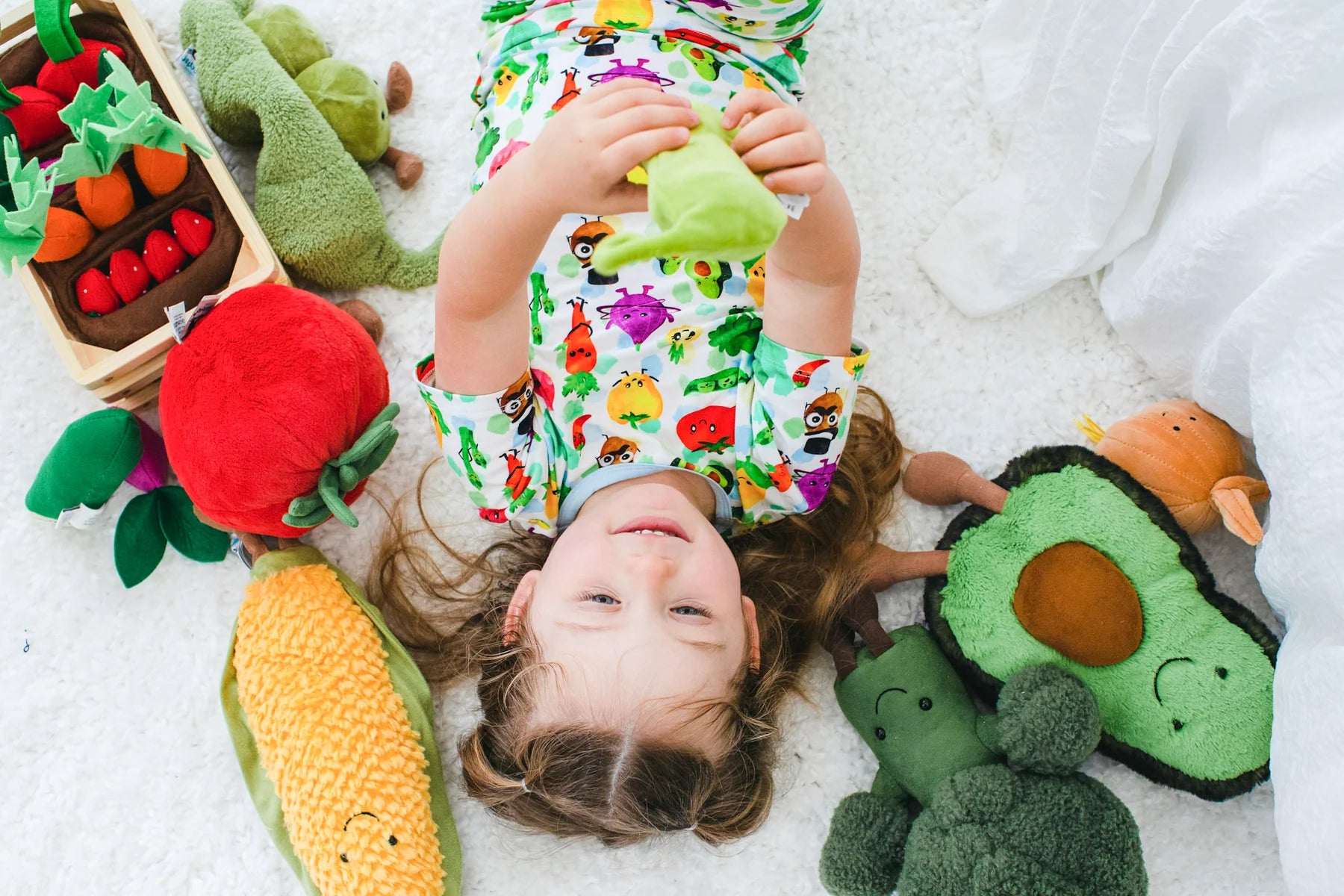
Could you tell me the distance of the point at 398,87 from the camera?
108cm

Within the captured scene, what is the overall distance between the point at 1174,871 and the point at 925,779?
0.29 metres

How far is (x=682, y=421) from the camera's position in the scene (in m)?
0.91

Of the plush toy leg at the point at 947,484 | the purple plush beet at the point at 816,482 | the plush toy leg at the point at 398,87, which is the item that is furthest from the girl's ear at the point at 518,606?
the plush toy leg at the point at 398,87

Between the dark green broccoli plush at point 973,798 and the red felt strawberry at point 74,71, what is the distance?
96 cm

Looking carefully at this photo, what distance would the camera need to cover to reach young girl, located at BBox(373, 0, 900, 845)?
0.77 meters

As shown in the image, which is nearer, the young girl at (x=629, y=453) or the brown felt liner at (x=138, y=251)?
the young girl at (x=629, y=453)

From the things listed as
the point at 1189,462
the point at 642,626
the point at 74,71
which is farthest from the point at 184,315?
the point at 1189,462

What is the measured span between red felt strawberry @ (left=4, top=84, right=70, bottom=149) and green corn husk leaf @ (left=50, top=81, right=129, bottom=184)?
60 mm

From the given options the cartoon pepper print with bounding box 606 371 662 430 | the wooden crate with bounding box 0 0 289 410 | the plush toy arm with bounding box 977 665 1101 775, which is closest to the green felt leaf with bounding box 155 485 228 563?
the wooden crate with bounding box 0 0 289 410

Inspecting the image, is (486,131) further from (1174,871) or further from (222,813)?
(1174,871)

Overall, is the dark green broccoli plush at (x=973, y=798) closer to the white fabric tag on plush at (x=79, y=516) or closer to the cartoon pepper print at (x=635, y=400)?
the cartoon pepper print at (x=635, y=400)

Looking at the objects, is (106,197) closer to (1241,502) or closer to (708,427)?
(708,427)

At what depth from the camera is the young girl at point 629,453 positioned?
77cm

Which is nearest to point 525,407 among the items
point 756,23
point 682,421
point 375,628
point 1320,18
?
point 682,421
